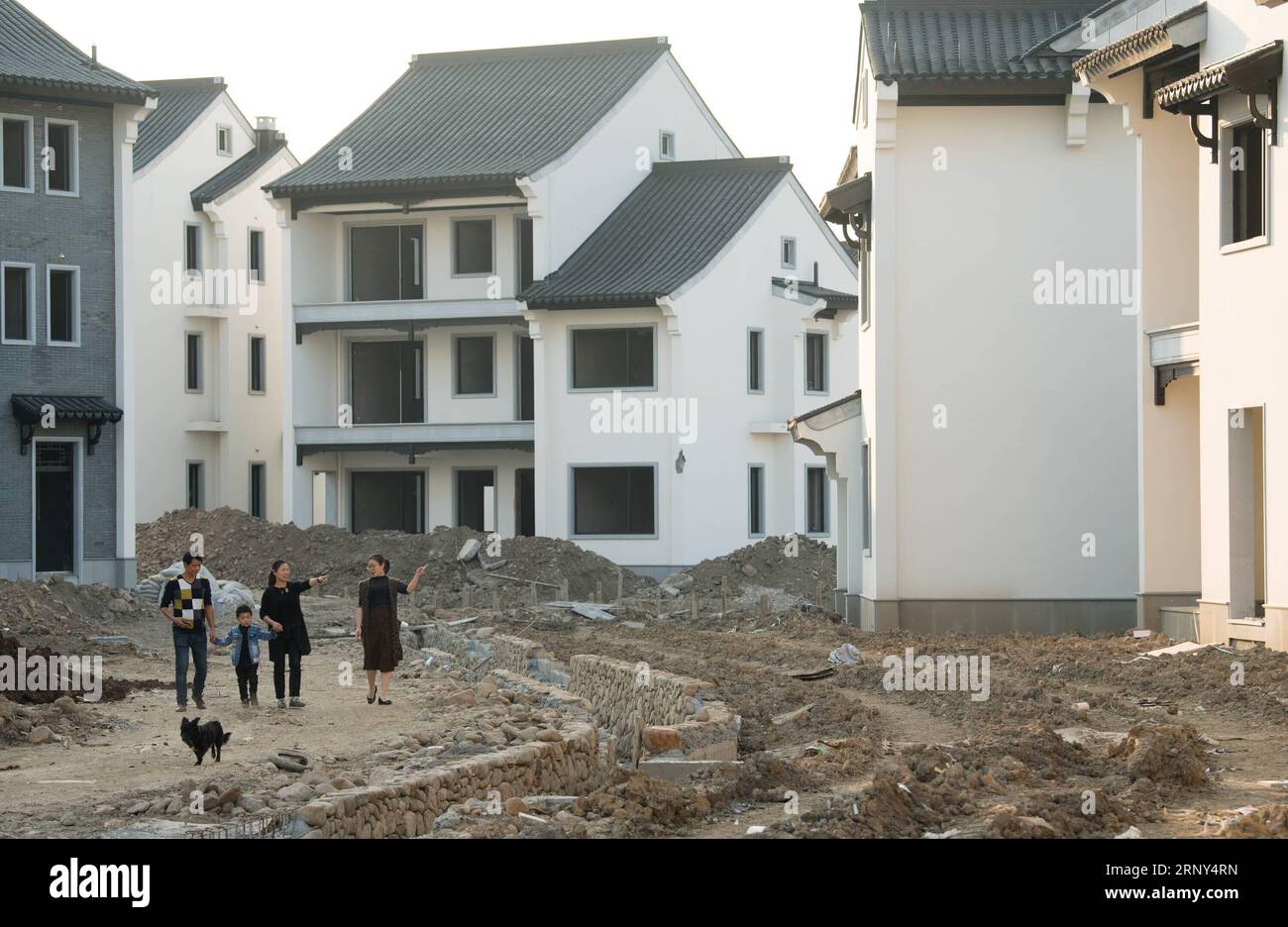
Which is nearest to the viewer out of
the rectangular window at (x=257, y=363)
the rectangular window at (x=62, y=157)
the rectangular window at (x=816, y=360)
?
the rectangular window at (x=62, y=157)

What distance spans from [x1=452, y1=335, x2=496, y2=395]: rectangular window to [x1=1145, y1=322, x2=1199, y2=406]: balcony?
21.1 m

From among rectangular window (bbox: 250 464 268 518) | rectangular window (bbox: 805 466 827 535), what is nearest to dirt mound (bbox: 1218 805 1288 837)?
rectangular window (bbox: 805 466 827 535)

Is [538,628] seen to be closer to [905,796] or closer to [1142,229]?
[1142,229]

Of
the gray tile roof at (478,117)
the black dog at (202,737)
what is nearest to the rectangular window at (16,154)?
the gray tile roof at (478,117)

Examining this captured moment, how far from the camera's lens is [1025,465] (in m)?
25.9

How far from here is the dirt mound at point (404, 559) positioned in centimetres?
3619

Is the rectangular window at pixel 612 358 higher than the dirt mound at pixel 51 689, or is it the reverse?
the rectangular window at pixel 612 358

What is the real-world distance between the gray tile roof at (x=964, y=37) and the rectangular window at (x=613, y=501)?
544 inches

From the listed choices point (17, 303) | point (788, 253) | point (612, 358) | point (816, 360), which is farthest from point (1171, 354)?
point (17, 303)

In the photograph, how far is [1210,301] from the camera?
68.0 feet

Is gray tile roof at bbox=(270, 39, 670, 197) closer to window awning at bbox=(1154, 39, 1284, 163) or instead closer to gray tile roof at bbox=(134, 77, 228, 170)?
gray tile roof at bbox=(134, 77, 228, 170)

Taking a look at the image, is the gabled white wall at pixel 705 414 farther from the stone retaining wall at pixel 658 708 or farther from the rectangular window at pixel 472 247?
the stone retaining wall at pixel 658 708

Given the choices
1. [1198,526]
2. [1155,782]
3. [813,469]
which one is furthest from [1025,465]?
[813,469]

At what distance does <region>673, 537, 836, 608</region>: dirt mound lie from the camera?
35.6 m
